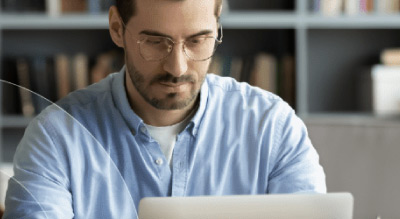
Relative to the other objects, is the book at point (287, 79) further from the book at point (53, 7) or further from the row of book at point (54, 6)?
the book at point (53, 7)

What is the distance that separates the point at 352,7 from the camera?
10.0ft

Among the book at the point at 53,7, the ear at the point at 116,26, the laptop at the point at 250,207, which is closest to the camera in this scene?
the laptop at the point at 250,207

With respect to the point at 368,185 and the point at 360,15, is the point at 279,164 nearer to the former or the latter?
the point at 368,185

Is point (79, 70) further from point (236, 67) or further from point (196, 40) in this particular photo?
point (196, 40)

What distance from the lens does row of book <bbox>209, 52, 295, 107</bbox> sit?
309 cm

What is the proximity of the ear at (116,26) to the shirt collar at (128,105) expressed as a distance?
0.10 meters

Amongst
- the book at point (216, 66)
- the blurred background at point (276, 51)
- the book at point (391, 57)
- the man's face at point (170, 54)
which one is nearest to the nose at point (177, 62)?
the man's face at point (170, 54)

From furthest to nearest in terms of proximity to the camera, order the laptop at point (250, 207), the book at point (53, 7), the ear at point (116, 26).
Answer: the book at point (53, 7), the ear at point (116, 26), the laptop at point (250, 207)

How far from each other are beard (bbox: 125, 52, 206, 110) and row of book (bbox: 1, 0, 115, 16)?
171 cm

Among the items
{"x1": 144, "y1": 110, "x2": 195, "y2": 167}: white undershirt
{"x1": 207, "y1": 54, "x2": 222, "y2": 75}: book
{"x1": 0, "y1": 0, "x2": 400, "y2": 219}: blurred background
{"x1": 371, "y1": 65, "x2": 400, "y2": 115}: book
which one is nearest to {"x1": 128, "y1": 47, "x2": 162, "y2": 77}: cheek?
{"x1": 144, "y1": 110, "x2": 195, "y2": 167}: white undershirt

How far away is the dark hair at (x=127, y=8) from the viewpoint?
4.44ft

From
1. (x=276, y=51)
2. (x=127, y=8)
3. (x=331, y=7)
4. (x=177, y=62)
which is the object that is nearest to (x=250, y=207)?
(x=177, y=62)

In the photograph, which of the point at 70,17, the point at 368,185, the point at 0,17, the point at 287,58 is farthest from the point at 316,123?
the point at 0,17

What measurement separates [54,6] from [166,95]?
5.96 feet
